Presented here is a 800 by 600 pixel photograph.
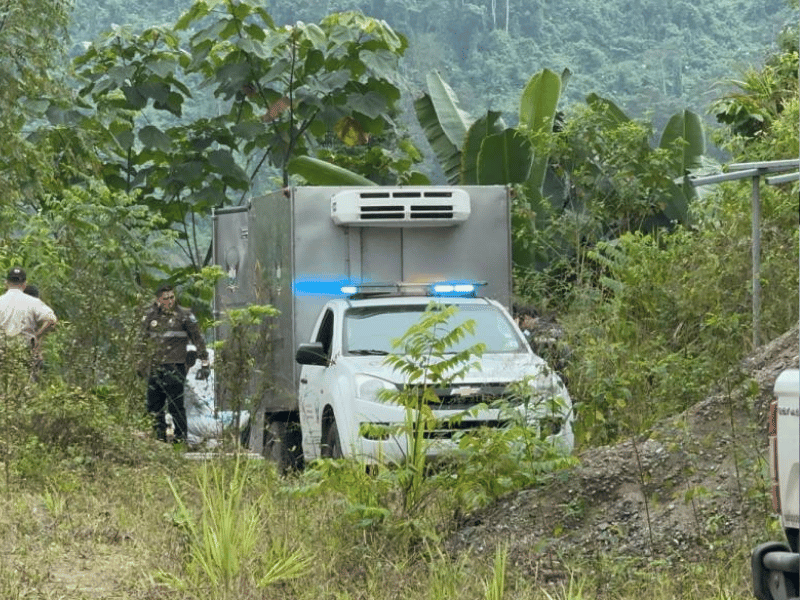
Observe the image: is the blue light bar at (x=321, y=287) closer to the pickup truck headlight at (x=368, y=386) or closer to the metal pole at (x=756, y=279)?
the pickup truck headlight at (x=368, y=386)

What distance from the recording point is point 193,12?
26.8 metres

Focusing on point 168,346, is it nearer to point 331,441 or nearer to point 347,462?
point 331,441

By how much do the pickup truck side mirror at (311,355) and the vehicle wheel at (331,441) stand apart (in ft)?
1.58

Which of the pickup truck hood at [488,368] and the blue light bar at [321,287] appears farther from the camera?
the blue light bar at [321,287]

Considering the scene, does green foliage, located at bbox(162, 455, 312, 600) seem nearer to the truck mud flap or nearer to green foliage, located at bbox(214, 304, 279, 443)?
green foliage, located at bbox(214, 304, 279, 443)

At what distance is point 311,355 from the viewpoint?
534 inches

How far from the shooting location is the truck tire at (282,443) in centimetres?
1502

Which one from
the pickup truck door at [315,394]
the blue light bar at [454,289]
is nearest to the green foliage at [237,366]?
the pickup truck door at [315,394]

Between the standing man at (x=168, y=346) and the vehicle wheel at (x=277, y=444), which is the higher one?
the standing man at (x=168, y=346)

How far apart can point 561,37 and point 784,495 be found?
65353 mm

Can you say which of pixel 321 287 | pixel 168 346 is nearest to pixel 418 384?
pixel 321 287

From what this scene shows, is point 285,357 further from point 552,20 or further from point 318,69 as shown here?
point 552,20

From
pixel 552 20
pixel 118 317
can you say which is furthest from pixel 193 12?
pixel 552 20

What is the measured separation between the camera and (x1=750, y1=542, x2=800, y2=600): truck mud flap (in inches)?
201
